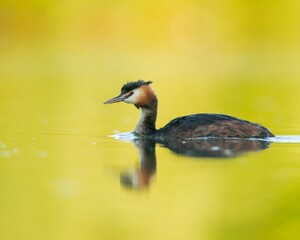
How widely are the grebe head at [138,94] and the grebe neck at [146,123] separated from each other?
0.10m

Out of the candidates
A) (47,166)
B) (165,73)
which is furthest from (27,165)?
(165,73)

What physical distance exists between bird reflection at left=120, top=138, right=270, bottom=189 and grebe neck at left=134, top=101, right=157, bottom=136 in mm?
342

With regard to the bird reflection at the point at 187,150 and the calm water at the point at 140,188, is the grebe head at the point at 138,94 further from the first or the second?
the bird reflection at the point at 187,150

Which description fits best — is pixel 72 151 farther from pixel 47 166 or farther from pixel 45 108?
pixel 45 108

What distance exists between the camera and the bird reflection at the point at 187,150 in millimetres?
9938

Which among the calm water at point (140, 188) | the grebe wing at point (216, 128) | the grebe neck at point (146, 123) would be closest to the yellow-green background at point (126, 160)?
the calm water at point (140, 188)

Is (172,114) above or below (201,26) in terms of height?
below

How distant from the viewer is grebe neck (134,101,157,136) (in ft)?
46.3

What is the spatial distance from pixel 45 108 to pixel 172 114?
282cm

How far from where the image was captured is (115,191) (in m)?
9.11

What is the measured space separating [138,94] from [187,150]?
2.38 m

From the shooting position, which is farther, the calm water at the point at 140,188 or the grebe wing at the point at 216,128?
the grebe wing at the point at 216,128

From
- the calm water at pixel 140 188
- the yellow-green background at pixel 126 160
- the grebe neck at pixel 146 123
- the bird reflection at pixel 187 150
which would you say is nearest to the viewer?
the calm water at pixel 140 188

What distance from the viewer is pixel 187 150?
A: 477 inches
